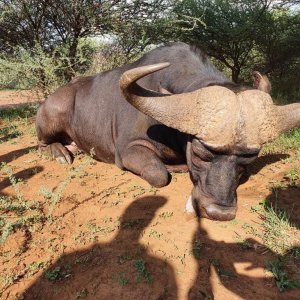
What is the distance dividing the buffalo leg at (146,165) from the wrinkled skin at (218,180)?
83cm

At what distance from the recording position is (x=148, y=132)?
371 cm

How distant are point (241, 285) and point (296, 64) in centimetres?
1111

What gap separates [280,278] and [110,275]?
111 cm

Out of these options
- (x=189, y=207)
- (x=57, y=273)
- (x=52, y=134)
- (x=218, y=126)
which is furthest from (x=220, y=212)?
(x=52, y=134)

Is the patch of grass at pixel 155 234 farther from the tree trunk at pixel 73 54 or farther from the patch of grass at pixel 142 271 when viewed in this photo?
the tree trunk at pixel 73 54

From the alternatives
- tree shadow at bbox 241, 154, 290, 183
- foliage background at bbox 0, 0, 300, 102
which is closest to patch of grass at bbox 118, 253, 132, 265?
tree shadow at bbox 241, 154, 290, 183

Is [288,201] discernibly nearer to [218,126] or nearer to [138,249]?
[218,126]

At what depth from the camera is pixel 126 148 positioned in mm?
3893

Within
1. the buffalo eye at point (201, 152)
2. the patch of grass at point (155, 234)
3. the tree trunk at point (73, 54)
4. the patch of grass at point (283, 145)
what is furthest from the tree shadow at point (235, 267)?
the tree trunk at point (73, 54)

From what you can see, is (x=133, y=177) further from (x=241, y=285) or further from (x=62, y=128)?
(x=241, y=285)

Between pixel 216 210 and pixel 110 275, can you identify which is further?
pixel 216 210

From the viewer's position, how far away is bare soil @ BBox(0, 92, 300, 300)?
2180mm

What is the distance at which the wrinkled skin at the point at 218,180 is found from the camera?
2594 mm

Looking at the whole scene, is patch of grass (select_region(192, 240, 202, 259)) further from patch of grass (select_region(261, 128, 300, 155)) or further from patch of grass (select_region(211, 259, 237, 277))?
patch of grass (select_region(261, 128, 300, 155))
